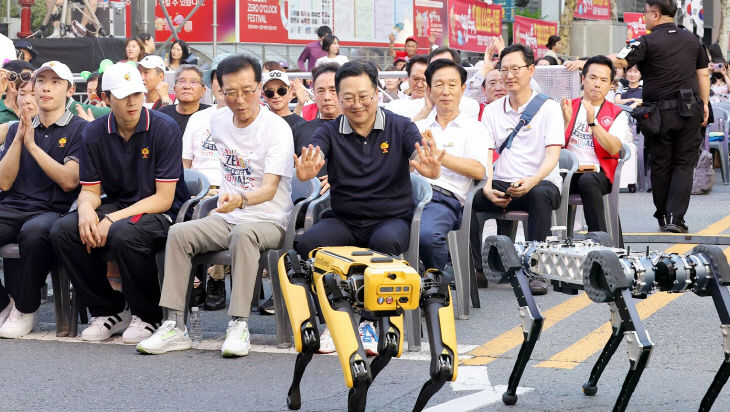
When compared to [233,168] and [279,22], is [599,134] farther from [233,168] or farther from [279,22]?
[279,22]

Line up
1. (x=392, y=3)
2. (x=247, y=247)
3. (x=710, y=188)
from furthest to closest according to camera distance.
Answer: (x=392, y=3) < (x=710, y=188) < (x=247, y=247)

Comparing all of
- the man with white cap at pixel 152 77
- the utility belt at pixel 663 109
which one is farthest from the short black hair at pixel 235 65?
the utility belt at pixel 663 109

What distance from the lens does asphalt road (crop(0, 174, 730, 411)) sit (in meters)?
5.54

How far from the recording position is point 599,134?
30.3ft

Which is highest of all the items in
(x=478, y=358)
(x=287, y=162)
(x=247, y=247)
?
(x=287, y=162)

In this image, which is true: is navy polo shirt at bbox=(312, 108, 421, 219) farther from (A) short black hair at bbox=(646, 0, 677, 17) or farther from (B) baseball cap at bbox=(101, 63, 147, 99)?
(A) short black hair at bbox=(646, 0, 677, 17)

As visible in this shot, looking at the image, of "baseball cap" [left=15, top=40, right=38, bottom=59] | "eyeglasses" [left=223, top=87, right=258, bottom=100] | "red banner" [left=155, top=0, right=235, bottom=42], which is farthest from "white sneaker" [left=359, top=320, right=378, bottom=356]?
"red banner" [left=155, top=0, right=235, bottom=42]

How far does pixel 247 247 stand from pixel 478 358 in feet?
4.69

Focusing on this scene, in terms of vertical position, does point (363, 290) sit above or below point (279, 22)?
below

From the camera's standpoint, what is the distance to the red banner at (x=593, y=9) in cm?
4328

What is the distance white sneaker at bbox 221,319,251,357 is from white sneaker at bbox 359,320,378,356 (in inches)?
26.4

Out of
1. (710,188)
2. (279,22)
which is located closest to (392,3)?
(279,22)

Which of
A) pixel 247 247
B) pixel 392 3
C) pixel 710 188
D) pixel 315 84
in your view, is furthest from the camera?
pixel 392 3

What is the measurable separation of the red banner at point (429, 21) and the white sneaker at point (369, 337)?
20.2 m
